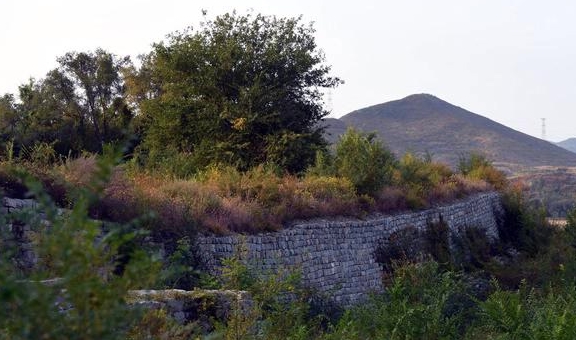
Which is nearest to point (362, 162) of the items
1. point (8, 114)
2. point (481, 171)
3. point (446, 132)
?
point (8, 114)

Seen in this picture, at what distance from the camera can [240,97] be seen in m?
28.6

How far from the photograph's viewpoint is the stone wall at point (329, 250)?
15.0 meters

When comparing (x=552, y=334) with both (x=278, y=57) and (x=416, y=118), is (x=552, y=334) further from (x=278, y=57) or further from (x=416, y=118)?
(x=416, y=118)

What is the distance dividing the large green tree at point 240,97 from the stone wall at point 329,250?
6930mm

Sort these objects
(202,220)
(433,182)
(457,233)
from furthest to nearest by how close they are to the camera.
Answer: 1. (433,182)
2. (457,233)
3. (202,220)

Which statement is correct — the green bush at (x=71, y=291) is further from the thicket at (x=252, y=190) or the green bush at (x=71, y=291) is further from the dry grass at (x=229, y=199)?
the dry grass at (x=229, y=199)

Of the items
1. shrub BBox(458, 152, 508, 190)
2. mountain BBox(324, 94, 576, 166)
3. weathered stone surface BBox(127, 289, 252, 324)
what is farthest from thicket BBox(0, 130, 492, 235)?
mountain BBox(324, 94, 576, 166)

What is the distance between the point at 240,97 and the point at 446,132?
273 feet

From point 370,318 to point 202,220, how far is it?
4.40 m

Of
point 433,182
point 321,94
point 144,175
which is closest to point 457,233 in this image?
point 433,182

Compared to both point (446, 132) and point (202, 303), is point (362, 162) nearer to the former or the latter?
point (202, 303)

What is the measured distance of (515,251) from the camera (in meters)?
30.4

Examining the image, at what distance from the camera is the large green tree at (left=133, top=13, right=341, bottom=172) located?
28125 millimetres

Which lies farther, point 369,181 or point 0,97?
point 0,97
